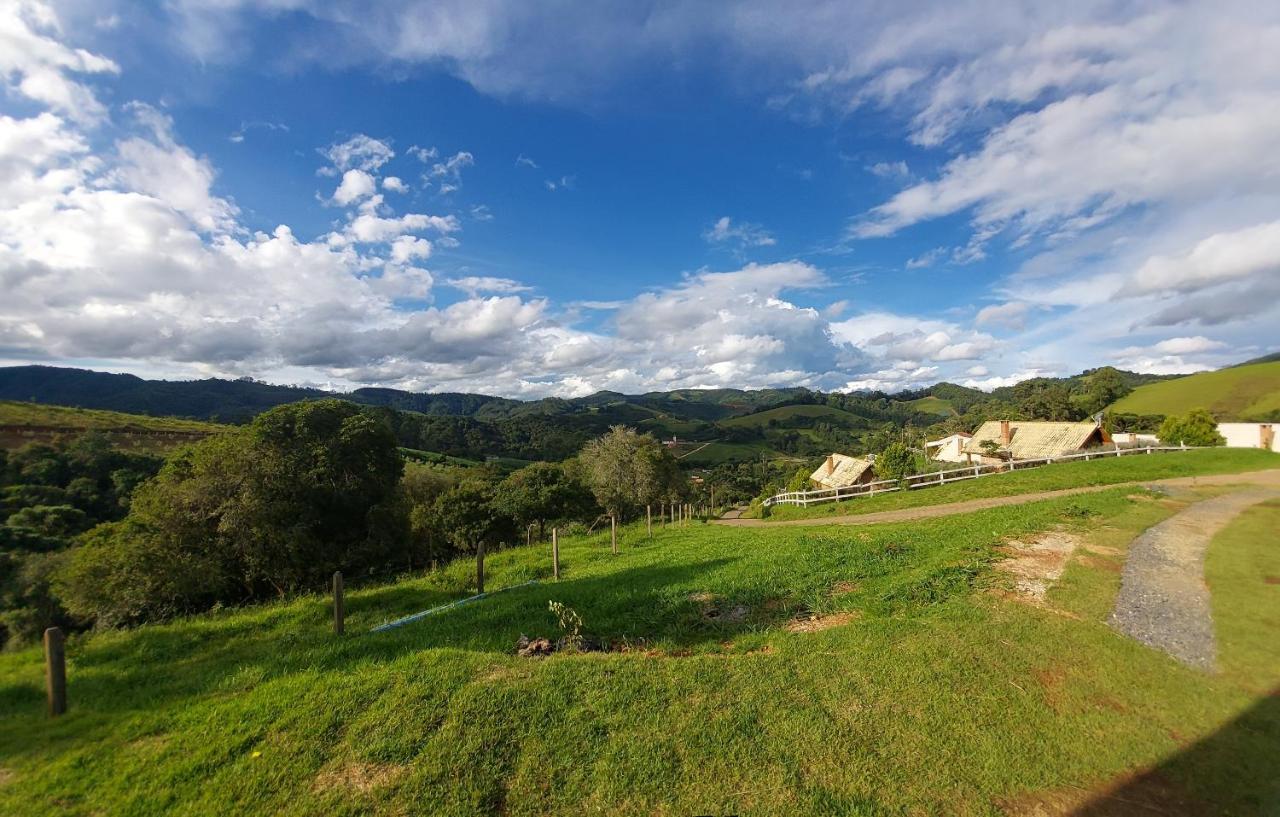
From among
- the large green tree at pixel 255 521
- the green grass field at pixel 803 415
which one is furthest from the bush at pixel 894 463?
the green grass field at pixel 803 415

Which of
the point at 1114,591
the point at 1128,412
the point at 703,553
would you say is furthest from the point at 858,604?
the point at 1128,412

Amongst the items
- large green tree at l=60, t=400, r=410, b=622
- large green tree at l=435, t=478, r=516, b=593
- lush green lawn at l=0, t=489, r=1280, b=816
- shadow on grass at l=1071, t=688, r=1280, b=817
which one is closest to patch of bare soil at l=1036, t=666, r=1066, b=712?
lush green lawn at l=0, t=489, r=1280, b=816

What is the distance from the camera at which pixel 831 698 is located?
546 centimetres

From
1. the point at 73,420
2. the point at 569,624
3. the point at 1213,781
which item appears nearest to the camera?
the point at 1213,781

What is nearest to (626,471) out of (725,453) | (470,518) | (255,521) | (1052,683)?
(470,518)

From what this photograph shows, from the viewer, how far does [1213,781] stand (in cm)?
427

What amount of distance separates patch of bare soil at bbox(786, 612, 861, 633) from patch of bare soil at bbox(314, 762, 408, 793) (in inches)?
211

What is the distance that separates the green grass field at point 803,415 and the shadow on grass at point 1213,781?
17316cm

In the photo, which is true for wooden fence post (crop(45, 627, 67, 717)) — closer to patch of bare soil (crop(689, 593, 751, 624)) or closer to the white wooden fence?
patch of bare soil (crop(689, 593, 751, 624))

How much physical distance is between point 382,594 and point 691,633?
8.49 metres

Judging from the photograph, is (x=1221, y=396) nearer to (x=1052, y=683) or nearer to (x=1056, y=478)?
(x=1056, y=478)

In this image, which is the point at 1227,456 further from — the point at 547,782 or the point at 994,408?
the point at 994,408

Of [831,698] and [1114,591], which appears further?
[1114,591]

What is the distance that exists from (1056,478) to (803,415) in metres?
169
